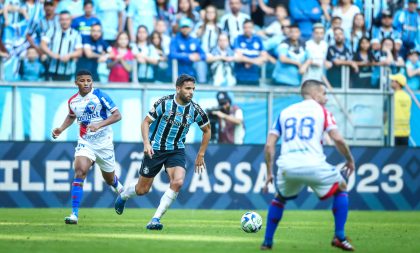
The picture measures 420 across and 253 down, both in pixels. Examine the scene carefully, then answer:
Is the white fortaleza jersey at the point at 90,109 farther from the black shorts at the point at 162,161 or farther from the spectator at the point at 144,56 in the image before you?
the spectator at the point at 144,56

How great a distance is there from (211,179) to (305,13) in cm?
492

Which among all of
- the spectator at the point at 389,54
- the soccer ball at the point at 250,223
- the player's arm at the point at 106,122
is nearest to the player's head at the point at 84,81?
the player's arm at the point at 106,122

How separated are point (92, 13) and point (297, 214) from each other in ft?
21.1

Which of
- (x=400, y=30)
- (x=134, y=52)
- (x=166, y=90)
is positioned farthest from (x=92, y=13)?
(x=400, y=30)

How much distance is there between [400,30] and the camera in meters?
24.1

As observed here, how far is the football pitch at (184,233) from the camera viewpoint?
1127 centimetres

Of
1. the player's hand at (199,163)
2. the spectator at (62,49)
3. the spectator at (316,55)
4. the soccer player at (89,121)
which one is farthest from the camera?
the spectator at (316,55)

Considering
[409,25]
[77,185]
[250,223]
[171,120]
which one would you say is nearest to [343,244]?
[250,223]

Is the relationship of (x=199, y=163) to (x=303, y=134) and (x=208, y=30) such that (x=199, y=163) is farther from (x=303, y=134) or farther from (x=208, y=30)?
(x=208, y=30)

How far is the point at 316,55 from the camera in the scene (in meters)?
21.7

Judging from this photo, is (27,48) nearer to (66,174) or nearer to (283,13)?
(66,174)

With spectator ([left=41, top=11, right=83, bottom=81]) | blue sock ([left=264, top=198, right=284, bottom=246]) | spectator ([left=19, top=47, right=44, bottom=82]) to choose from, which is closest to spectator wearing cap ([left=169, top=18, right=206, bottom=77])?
spectator ([left=41, top=11, right=83, bottom=81])

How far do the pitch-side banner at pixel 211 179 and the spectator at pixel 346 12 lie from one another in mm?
3340

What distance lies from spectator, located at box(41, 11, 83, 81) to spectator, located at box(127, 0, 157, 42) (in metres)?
1.67
